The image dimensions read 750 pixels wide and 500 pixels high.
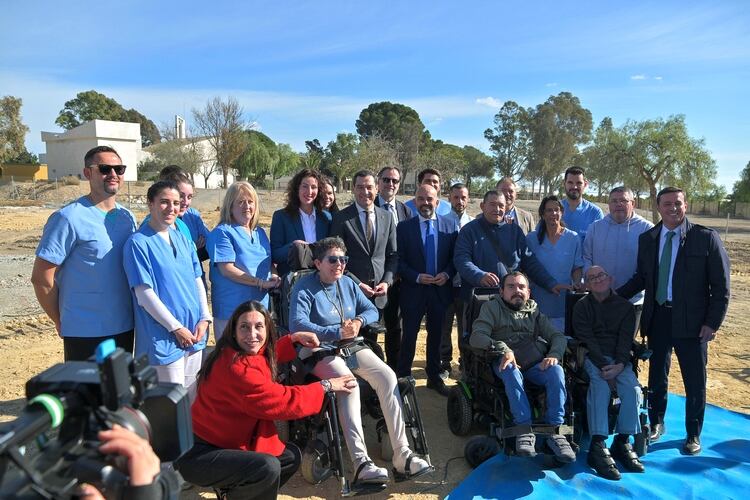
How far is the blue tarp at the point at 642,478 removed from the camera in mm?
3480

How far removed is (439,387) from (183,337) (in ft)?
9.37

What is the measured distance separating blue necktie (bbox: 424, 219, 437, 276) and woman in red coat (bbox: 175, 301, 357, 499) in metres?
2.33

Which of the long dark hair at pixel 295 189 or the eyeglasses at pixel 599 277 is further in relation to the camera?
the long dark hair at pixel 295 189

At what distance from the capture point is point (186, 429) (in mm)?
1804

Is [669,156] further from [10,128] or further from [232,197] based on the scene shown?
[10,128]

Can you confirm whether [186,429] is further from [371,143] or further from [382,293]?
[371,143]

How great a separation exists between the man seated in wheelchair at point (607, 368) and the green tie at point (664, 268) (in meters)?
0.26

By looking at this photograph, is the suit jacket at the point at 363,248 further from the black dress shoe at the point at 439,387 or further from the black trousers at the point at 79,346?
the black trousers at the point at 79,346

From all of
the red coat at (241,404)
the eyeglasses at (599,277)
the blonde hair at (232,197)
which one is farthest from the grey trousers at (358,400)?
the eyeglasses at (599,277)

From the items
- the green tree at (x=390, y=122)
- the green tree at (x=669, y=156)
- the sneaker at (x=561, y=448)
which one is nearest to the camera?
the sneaker at (x=561, y=448)

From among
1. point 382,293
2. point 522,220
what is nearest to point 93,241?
point 382,293

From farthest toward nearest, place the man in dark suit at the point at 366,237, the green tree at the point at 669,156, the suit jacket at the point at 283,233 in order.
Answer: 1. the green tree at the point at 669,156
2. the man in dark suit at the point at 366,237
3. the suit jacket at the point at 283,233

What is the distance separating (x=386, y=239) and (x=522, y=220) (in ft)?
6.45

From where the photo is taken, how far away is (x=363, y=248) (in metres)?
4.90
